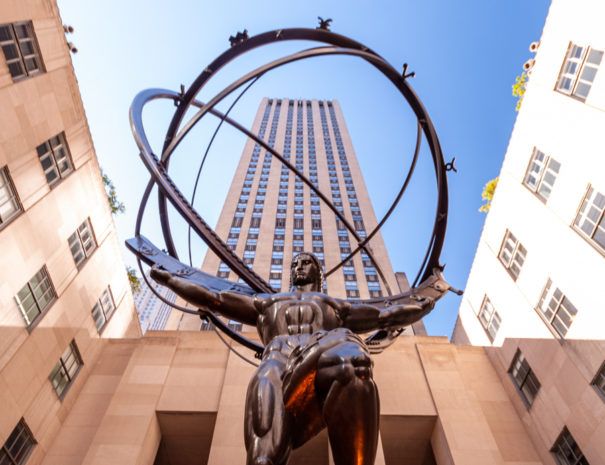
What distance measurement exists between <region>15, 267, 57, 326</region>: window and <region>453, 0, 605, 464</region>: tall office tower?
11.5 metres

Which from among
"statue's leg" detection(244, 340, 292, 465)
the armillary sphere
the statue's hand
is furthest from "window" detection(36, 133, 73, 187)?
"statue's leg" detection(244, 340, 292, 465)

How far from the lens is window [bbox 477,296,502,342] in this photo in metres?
12.5

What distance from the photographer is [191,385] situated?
10.5 meters

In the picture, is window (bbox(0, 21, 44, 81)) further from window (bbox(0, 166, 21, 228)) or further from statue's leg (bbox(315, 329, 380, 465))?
statue's leg (bbox(315, 329, 380, 465))

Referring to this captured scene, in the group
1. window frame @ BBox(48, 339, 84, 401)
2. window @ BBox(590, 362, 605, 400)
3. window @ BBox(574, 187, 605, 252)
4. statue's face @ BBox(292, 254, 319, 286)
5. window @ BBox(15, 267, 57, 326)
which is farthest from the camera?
window frame @ BBox(48, 339, 84, 401)

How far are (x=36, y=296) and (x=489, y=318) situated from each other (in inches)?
480

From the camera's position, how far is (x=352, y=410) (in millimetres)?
3535

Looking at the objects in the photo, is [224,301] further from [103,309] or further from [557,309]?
[103,309]

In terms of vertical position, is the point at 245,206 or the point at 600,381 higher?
the point at 600,381

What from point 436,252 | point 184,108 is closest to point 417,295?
point 436,252

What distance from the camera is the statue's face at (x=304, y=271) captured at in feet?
20.4

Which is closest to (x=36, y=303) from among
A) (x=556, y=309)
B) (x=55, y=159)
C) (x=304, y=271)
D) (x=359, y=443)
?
(x=55, y=159)

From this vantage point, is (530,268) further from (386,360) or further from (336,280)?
(336,280)

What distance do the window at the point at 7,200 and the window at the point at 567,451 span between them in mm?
12627
